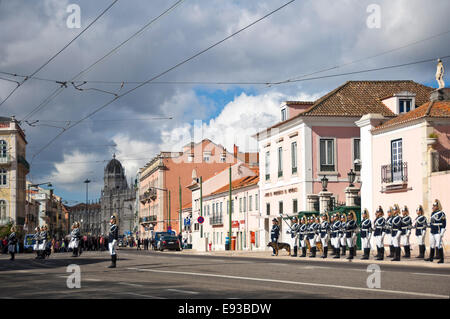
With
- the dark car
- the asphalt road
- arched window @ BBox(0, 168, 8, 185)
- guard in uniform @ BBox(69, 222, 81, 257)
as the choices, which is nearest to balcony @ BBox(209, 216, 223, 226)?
the dark car

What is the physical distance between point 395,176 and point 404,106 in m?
11.1

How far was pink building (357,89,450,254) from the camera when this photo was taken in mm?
32094

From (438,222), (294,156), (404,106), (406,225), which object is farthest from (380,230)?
(294,156)

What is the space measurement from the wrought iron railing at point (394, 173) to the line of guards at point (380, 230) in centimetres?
543

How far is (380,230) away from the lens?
26.1 metres

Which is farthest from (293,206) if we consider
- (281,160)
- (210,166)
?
(210,166)

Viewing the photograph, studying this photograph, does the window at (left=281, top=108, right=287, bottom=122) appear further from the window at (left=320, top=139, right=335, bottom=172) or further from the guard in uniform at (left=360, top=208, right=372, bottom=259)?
the guard in uniform at (left=360, top=208, right=372, bottom=259)

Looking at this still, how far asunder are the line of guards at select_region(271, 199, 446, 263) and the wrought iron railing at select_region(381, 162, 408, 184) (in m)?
5.43

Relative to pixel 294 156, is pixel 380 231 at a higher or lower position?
lower

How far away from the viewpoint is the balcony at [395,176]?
34031mm

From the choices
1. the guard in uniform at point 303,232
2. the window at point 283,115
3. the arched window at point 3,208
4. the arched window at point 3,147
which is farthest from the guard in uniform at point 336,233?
the arched window at point 3,147

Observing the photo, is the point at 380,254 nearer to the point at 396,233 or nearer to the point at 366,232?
the point at 396,233
